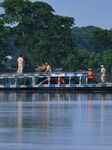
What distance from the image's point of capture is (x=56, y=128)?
69.1 feet

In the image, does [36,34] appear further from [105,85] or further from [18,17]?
[105,85]

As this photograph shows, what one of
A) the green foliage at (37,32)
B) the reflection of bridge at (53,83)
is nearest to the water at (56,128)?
the reflection of bridge at (53,83)

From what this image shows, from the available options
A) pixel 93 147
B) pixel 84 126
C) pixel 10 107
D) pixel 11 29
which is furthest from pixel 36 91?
pixel 11 29

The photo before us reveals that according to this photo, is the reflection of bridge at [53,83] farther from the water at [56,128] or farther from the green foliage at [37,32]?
the green foliage at [37,32]

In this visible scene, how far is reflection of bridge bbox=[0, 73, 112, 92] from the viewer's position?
49.8 m

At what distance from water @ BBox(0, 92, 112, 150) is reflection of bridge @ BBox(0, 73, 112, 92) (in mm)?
19510

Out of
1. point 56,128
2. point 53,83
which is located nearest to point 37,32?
point 53,83

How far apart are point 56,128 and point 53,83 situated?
30.0 meters

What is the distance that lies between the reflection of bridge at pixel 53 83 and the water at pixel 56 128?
19510 mm

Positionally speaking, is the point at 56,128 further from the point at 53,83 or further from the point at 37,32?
the point at 37,32

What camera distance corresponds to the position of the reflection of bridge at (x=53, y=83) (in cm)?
4978

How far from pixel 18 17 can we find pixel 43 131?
92.0 m

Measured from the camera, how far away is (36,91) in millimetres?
49500

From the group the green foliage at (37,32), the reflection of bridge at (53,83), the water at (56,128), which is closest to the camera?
the water at (56,128)
